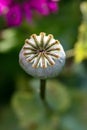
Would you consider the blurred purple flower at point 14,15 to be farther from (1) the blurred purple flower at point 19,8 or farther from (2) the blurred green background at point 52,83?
(2) the blurred green background at point 52,83

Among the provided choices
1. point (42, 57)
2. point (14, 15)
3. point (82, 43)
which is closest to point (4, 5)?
point (14, 15)

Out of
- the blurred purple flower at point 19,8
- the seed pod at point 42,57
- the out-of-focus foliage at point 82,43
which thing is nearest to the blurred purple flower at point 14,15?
the blurred purple flower at point 19,8

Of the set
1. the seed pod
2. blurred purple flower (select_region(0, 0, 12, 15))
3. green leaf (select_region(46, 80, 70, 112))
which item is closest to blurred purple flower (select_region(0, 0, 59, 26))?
blurred purple flower (select_region(0, 0, 12, 15))

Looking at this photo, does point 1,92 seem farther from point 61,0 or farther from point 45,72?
point 45,72

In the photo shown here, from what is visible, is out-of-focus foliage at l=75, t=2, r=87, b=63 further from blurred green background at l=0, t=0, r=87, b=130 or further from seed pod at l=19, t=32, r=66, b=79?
seed pod at l=19, t=32, r=66, b=79

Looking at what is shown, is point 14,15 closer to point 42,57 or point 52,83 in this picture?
point 52,83
